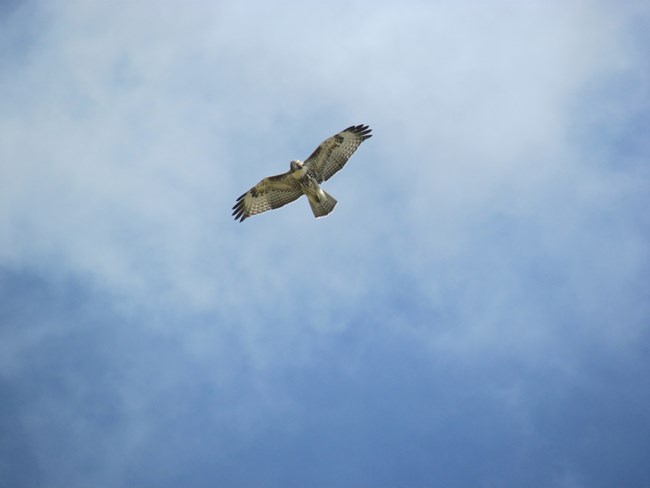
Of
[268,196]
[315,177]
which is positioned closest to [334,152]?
[315,177]

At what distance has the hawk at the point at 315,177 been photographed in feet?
59.9

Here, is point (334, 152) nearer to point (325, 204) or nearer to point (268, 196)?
point (325, 204)

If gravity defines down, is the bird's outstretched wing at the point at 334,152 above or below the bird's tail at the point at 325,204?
above

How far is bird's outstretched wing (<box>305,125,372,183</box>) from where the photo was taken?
60.3 ft

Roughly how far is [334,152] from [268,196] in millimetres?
1867

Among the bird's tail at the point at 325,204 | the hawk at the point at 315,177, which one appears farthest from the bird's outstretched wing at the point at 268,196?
the bird's tail at the point at 325,204

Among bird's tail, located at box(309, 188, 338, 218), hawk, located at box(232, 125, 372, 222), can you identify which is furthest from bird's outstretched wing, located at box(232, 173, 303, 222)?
bird's tail, located at box(309, 188, 338, 218)

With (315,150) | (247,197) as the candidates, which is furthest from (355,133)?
(247,197)

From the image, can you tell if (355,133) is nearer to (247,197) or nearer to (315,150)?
(315,150)

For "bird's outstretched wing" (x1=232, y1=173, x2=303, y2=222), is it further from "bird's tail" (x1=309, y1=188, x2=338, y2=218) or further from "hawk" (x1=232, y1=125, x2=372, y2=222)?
"bird's tail" (x1=309, y1=188, x2=338, y2=218)

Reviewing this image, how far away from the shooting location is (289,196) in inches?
744

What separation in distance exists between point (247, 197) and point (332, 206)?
213 centimetres

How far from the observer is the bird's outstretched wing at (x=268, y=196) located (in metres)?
18.6

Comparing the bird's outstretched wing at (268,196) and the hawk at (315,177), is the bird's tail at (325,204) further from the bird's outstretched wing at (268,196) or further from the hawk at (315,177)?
the bird's outstretched wing at (268,196)
